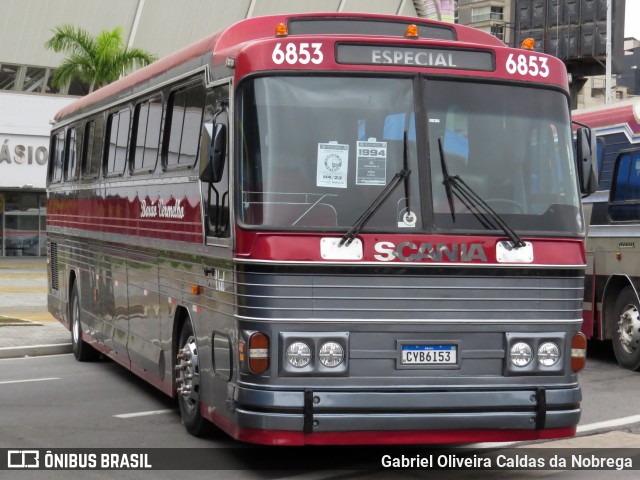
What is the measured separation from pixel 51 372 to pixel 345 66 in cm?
794

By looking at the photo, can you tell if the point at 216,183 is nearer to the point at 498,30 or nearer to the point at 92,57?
the point at 92,57

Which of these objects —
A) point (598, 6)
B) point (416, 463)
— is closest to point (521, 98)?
point (416, 463)

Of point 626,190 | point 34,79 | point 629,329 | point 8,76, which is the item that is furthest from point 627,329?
point 34,79

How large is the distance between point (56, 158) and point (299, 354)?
36.2ft

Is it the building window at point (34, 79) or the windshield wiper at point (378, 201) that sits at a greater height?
the building window at point (34, 79)

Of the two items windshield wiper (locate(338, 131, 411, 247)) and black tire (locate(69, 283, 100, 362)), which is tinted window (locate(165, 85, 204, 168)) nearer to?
windshield wiper (locate(338, 131, 411, 247))

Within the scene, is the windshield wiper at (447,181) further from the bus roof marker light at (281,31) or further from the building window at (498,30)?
the building window at (498,30)

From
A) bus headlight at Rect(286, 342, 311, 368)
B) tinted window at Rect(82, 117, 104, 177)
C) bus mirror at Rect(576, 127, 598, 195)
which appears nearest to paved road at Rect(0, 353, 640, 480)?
bus headlight at Rect(286, 342, 311, 368)

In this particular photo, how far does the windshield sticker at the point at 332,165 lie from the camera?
8.16 meters

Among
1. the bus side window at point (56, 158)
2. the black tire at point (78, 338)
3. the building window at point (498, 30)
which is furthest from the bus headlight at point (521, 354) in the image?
the building window at point (498, 30)

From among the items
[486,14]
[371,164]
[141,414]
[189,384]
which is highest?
[486,14]

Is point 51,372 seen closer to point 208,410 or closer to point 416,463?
point 208,410

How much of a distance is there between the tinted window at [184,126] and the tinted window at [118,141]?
6.85 feet

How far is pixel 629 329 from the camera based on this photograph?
48.8ft
